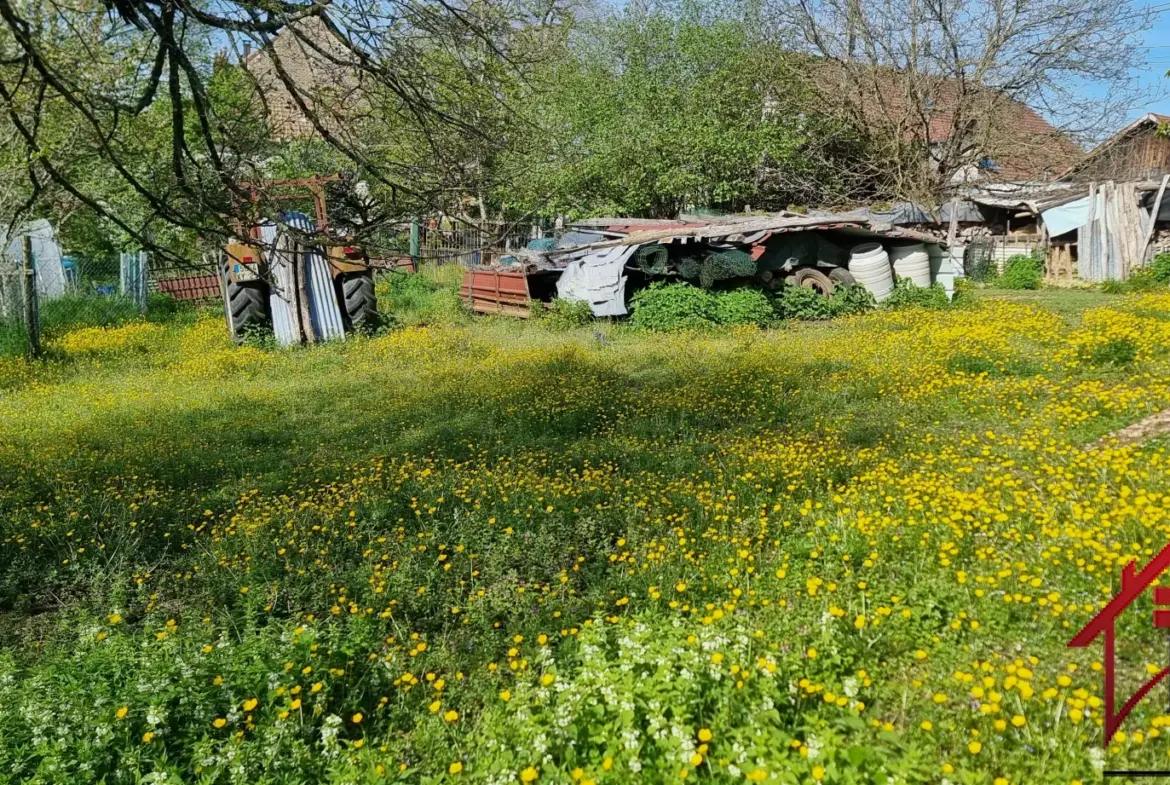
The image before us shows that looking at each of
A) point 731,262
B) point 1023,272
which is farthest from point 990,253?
point 731,262

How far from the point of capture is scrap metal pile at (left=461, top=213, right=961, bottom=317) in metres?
12.2

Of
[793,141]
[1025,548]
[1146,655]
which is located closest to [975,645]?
[1146,655]

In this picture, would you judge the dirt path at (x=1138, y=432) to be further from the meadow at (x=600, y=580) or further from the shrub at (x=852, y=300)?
the shrub at (x=852, y=300)

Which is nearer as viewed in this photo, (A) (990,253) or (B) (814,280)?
(B) (814,280)

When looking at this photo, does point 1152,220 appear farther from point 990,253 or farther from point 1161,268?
point 990,253

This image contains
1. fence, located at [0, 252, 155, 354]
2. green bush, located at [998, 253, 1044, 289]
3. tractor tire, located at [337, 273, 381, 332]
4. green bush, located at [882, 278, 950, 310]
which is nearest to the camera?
fence, located at [0, 252, 155, 354]

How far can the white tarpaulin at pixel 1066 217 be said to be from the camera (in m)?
16.2

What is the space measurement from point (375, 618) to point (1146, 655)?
2994 millimetres

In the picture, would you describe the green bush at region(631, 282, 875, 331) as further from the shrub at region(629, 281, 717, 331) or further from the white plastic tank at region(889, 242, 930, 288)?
the white plastic tank at region(889, 242, 930, 288)

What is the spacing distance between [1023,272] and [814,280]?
693 cm

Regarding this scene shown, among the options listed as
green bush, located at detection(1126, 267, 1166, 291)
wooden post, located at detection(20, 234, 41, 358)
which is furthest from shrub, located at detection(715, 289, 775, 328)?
wooden post, located at detection(20, 234, 41, 358)

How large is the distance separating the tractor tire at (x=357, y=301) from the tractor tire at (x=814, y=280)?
6993 millimetres

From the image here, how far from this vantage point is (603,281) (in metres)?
12.2

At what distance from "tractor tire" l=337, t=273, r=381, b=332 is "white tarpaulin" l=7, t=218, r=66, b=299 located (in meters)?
6.45
